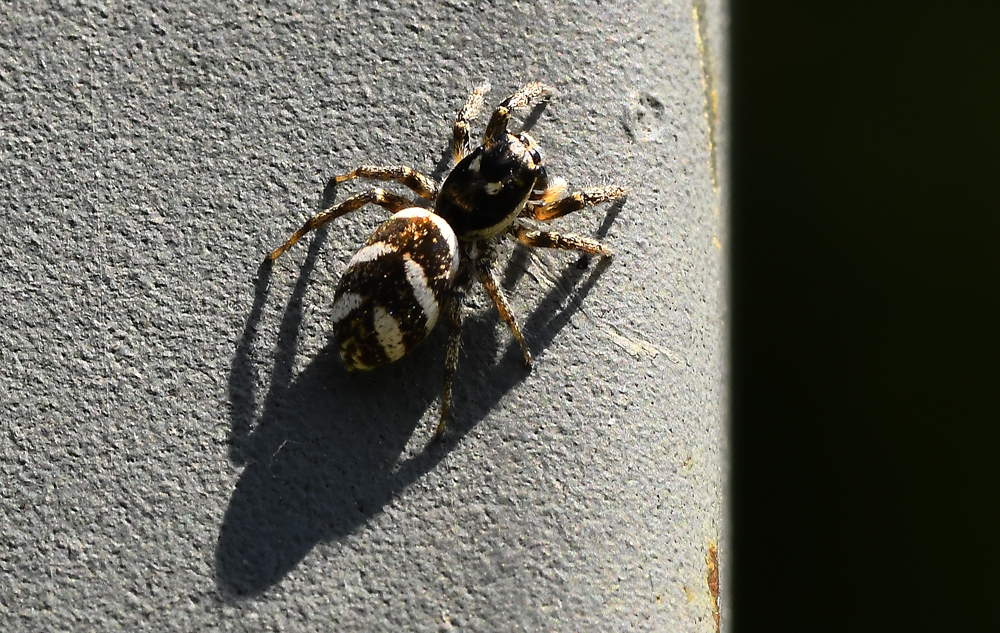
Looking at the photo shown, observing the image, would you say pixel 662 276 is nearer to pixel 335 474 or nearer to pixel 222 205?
pixel 335 474

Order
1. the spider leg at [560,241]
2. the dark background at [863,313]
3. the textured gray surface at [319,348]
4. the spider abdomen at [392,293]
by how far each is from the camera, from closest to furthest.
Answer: the textured gray surface at [319,348] → the spider abdomen at [392,293] → the spider leg at [560,241] → the dark background at [863,313]

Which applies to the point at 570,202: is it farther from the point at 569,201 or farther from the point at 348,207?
the point at 348,207

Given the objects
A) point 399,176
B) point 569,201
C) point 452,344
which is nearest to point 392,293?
point 452,344

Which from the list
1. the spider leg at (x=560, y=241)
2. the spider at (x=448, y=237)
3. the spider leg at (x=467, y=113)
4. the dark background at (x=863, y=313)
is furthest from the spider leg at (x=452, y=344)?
the dark background at (x=863, y=313)

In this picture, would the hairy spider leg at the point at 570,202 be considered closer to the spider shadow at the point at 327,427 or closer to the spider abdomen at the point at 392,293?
the spider shadow at the point at 327,427

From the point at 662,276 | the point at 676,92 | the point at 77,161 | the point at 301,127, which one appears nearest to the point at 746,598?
the point at 662,276

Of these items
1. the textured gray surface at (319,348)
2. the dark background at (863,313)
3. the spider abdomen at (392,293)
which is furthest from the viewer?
the dark background at (863,313)
